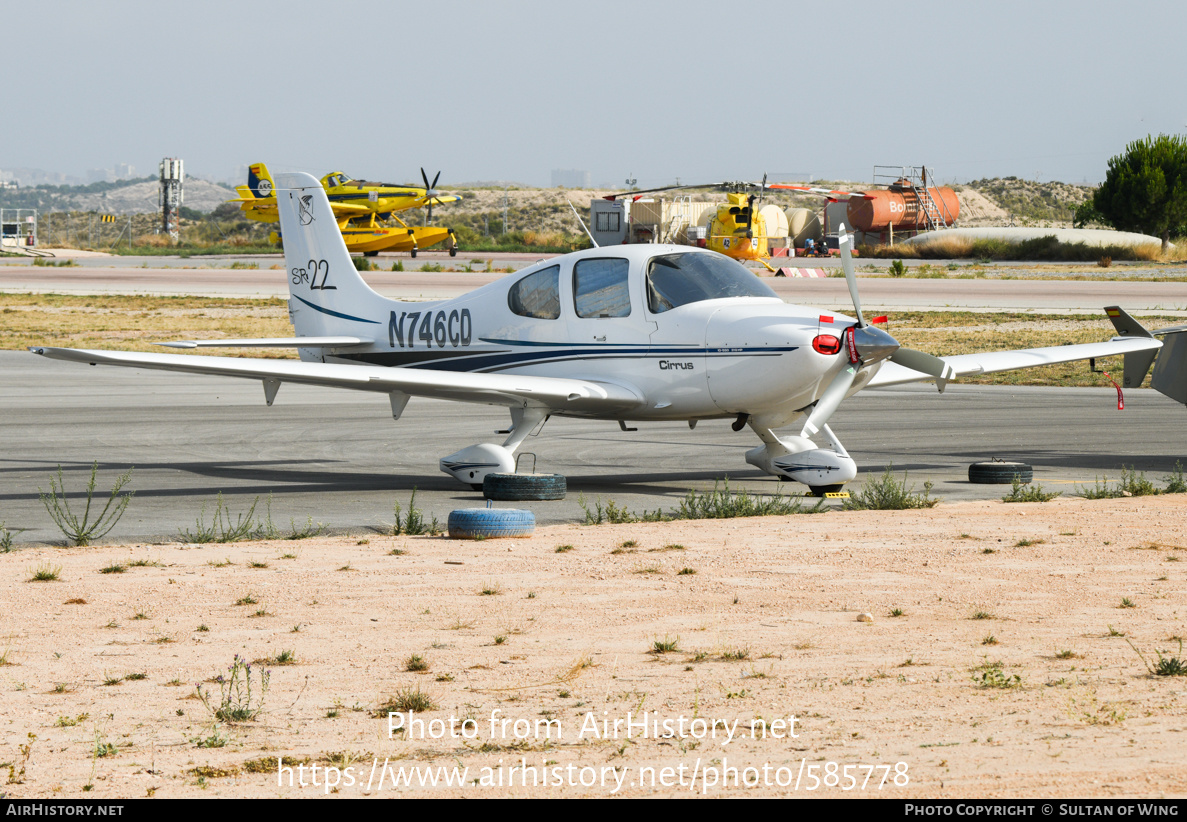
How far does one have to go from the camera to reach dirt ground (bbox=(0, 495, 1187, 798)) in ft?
16.5

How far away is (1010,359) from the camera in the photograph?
1677 centimetres

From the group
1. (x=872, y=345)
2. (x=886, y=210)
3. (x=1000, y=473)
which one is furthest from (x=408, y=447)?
(x=886, y=210)

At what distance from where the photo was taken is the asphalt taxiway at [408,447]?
13445mm

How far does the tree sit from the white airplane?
7668cm

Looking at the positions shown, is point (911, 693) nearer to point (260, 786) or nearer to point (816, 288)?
point (260, 786)

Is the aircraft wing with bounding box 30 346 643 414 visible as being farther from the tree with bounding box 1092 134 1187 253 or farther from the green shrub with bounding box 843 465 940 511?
the tree with bounding box 1092 134 1187 253

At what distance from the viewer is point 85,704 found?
6.12 meters

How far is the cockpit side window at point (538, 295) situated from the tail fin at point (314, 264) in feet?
10.2

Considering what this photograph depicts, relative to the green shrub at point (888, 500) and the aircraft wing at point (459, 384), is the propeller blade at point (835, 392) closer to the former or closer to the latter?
the green shrub at point (888, 500)

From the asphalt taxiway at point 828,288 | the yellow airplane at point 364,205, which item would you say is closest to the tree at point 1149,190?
the asphalt taxiway at point 828,288

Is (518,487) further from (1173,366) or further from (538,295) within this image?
(1173,366)

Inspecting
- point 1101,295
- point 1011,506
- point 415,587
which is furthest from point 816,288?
point 415,587

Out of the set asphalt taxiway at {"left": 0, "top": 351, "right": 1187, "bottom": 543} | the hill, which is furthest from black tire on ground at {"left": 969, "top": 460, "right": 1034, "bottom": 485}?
the hill
